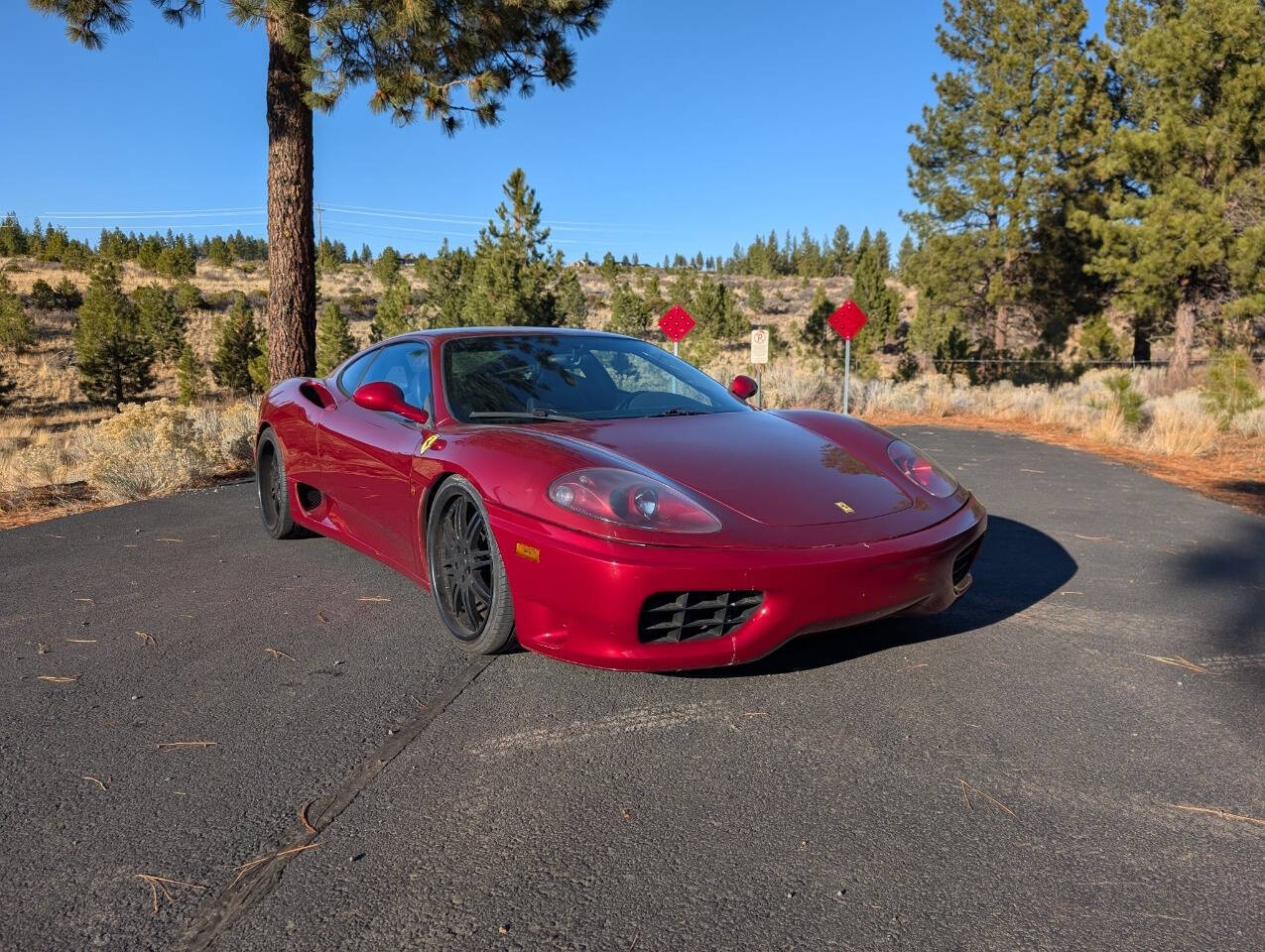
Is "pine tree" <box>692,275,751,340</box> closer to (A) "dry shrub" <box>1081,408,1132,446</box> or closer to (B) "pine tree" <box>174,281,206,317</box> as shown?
(B) "pine tree" <box>174,281,206,317</box>

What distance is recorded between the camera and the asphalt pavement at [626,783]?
5.64 ft

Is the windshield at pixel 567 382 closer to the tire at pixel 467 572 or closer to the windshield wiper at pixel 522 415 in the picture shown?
the windshield wiper at pixel 522 415

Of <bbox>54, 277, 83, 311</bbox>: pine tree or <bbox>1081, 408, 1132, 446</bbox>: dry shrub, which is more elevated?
<bbox>54, 277, 83, 311</bbox>: pine tree

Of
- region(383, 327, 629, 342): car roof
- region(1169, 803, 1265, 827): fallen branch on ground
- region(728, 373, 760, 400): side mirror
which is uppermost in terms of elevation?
region(383, 327, 629, 342): car roof

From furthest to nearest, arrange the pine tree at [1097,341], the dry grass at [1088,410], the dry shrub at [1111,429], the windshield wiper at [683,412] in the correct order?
the pine tree at [1097,341]
the dry shrub at [1111,429]
the dry grass at [1088,410]
the windshield wiper at [683,412]

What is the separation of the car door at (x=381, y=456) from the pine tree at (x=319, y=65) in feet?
18.5

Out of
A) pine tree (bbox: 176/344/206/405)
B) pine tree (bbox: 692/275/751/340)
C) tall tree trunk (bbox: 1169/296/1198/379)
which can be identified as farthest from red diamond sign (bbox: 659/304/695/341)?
pine tree (bbox: 692/275/751/340)

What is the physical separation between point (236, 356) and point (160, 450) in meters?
27.3

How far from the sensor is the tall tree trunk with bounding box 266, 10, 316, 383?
30.3 ft

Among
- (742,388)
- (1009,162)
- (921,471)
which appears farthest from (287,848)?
(1009,162)

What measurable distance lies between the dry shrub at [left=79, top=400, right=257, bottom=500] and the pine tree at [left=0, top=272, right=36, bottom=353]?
3314 cm

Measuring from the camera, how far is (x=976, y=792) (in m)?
2.22

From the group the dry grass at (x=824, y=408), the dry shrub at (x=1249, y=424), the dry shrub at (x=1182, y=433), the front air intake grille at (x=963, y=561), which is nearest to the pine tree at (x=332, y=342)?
the dry grass at (x=824, y=408)

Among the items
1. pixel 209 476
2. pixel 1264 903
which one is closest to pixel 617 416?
pixel 1264 903
